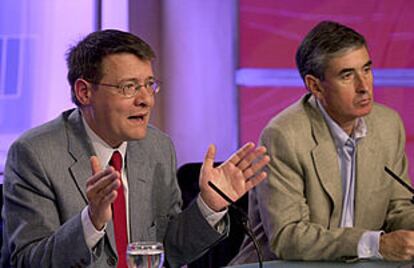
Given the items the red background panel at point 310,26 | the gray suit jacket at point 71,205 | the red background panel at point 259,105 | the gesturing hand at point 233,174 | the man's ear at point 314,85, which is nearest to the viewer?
the gray suit jacket at point 71,205

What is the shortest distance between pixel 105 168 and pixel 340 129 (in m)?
0.87

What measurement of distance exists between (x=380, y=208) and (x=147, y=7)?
226 centimetres

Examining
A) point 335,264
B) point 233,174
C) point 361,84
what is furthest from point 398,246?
point 361,84

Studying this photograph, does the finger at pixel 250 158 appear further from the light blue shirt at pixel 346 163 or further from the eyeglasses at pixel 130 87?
the light blue shirt at pixel 346 163

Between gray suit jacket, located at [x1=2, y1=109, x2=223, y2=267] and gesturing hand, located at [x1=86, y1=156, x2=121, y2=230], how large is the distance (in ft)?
0.33

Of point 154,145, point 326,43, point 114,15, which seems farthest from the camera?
point 114,15

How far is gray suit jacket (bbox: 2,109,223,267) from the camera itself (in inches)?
88.6

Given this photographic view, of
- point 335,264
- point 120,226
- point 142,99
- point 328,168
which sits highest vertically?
point 142,99

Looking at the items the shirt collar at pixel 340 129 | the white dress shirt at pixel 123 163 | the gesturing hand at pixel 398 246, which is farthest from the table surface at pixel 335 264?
the shirt collar at pixel 340 129

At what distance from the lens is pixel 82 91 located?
2469 millimetres

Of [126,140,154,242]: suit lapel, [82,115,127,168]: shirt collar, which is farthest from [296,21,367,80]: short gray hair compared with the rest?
[82,115,127,168]: shirt collar

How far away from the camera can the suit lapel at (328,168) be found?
9.01 ft

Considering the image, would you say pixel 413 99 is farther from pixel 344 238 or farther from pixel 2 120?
pixel 2 120

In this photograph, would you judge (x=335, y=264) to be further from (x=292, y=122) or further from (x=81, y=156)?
(x=81, y=156)
